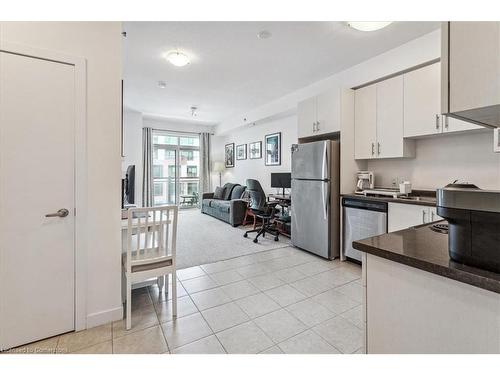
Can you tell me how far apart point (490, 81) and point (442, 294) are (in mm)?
→ 736

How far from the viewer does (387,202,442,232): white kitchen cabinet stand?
2.49 meters

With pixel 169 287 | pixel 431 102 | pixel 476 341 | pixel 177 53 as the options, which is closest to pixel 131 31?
pixel 177 53

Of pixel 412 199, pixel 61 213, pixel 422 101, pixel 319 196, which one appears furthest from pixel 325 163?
pixel 61 213

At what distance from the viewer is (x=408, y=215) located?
8.73 feet

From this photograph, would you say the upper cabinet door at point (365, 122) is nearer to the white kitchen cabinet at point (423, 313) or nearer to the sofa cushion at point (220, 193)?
the white kitchen cabinet at point (423, 313)

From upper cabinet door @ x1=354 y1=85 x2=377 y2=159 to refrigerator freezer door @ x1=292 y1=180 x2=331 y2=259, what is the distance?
2.25ft

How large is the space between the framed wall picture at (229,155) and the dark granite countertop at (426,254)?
21.7 feet

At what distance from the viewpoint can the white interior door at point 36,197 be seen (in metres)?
1.68

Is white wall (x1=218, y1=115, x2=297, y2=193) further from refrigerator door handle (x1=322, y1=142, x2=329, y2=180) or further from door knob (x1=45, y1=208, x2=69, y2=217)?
door knob (x1=45, y1=208, x2=69, y2=217)

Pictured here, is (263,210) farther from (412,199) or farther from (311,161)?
(412,199)


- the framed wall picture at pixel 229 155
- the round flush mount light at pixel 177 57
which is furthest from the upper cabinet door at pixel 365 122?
the framed wall picture at pixel 229 155

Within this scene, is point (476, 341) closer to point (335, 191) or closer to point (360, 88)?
point (335, 191)

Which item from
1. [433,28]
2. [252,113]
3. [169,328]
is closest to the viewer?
[169,328]

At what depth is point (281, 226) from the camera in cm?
486
